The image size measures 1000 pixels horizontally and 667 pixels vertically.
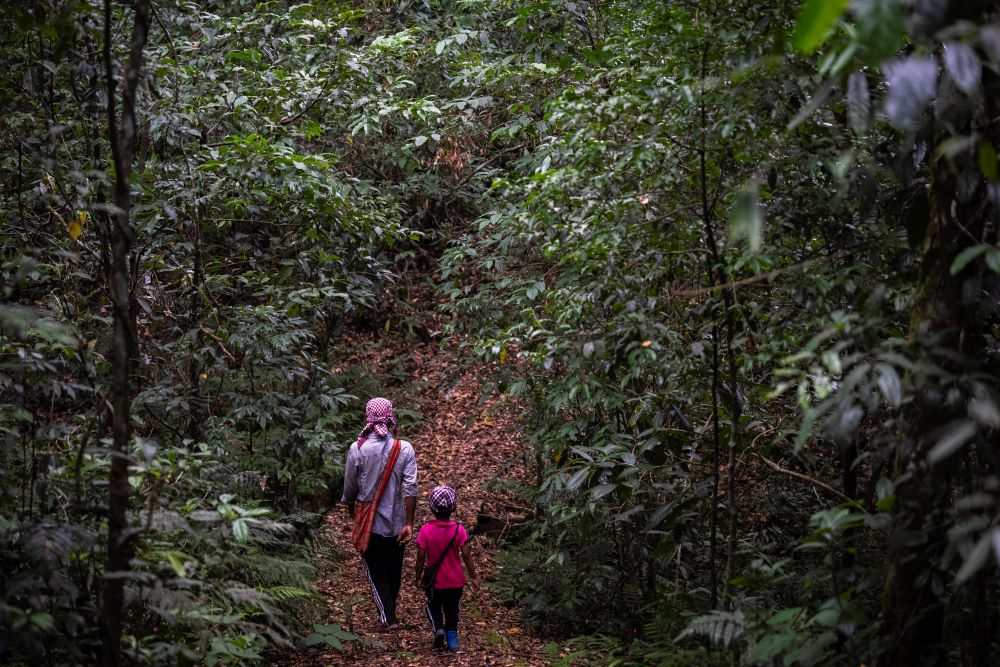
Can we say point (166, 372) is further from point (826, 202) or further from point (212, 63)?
point (826, 202)

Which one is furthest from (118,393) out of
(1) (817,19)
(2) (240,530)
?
(1) (817,19)

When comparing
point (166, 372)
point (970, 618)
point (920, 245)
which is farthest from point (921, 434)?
point (166, 372)

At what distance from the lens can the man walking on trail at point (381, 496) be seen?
6.54 meters

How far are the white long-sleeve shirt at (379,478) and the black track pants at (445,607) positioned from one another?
0.68 metres

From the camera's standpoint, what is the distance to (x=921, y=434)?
2877mm

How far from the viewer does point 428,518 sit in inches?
376

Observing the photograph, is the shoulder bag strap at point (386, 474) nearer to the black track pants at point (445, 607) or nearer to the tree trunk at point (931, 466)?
the black track pants at point (445, 607)

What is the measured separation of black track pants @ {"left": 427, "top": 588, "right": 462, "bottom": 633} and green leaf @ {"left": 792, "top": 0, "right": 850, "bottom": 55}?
18.3ft

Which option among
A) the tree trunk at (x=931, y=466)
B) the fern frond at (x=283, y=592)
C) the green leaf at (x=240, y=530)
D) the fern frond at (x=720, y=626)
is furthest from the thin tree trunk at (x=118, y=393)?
the tree trunk at (x=931, y=466)

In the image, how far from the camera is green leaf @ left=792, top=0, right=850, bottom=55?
1186 mm

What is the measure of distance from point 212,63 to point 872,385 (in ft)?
21.5

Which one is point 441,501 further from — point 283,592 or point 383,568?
point 283,592

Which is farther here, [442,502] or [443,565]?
[442,502]

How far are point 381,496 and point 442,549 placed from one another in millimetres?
740
